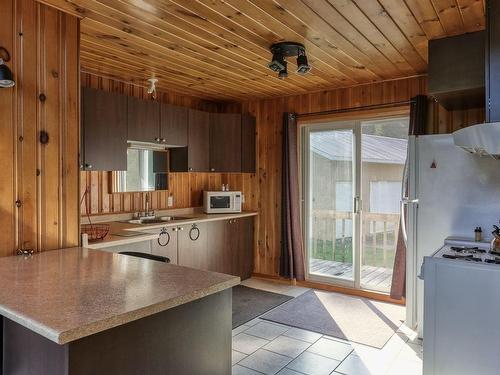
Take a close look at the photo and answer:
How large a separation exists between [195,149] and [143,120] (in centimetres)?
82

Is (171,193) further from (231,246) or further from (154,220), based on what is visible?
(231,246)

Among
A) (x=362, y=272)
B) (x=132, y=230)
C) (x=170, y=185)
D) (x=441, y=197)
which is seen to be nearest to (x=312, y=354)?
(x=441, y=197)

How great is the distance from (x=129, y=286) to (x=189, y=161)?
302 centimetres

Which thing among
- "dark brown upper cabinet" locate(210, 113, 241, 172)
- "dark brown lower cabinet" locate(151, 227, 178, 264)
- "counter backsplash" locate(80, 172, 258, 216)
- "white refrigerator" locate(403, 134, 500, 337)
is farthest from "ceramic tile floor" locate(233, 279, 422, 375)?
"dark brown upper cabinet" locate(210, 113, 241, 172)

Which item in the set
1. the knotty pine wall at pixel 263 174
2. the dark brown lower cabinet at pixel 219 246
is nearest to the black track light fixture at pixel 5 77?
the knotty pine wall at pixel 263 174

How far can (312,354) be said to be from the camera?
9.45 ft

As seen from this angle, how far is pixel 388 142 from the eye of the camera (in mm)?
4156

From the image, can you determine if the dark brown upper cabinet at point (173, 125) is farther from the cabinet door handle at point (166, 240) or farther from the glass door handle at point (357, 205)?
the glass door handle at point (357, 205)

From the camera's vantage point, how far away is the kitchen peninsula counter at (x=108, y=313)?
1163 mm

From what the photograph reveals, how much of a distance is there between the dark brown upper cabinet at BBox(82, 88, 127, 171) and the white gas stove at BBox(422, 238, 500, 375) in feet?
9.01

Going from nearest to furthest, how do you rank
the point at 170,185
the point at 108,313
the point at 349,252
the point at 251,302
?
1. the point at 108,313
2. the point at 251,302
3. the point at 349,252
4. the point at 170,185

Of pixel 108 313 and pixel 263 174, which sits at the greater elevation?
pixel 263 174

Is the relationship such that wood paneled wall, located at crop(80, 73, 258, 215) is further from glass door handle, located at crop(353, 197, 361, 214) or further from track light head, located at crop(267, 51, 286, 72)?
track light head, located at crop(267, 51, 286, 72)

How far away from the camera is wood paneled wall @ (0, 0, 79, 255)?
201 cm
